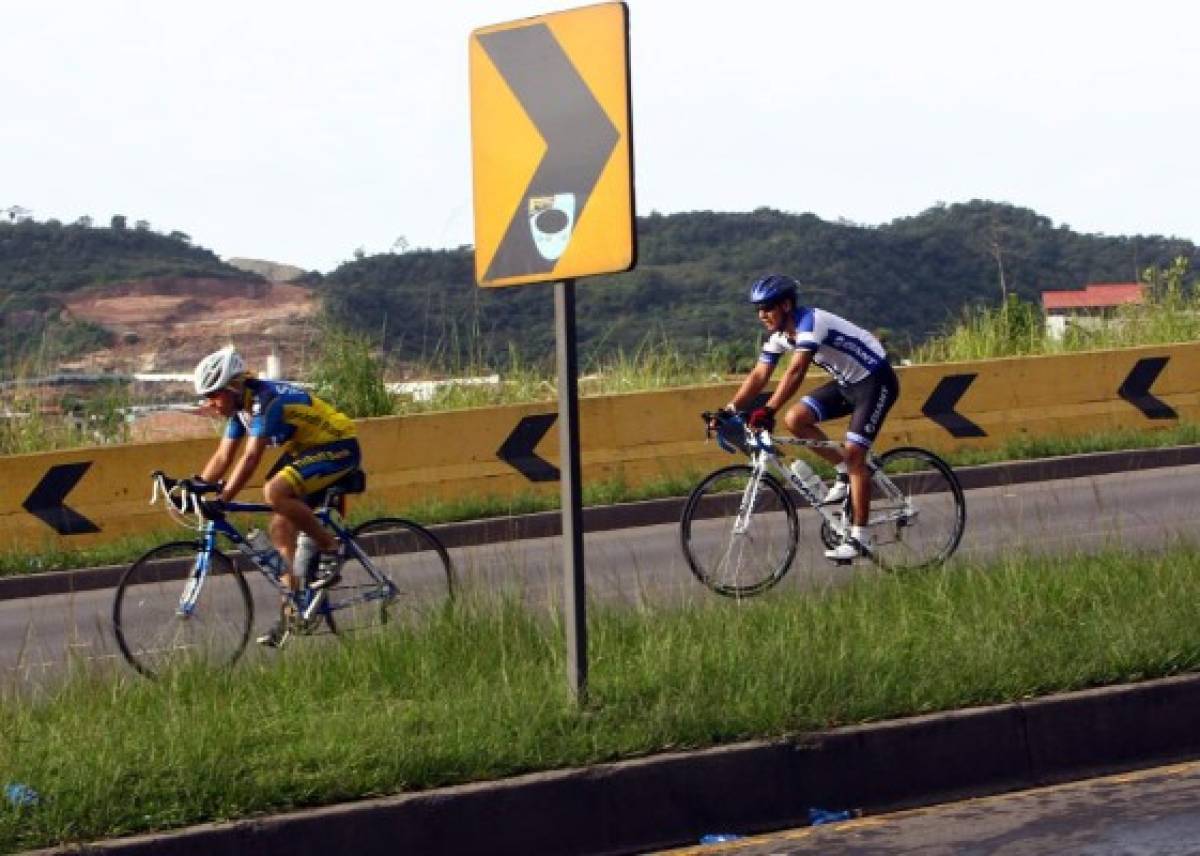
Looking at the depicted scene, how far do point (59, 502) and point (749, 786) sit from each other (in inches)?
446

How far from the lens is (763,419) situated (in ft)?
40.4

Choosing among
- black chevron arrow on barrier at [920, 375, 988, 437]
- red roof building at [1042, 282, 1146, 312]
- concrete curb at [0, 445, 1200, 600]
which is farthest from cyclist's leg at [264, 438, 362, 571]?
red roof building at [1042, 282, 1146, 312]

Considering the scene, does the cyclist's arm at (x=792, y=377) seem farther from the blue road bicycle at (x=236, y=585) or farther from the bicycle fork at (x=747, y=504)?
the blue road bicycle at (x=236, y=585)

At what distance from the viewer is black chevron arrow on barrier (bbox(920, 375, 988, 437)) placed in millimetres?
19562

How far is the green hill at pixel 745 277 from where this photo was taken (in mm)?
24578

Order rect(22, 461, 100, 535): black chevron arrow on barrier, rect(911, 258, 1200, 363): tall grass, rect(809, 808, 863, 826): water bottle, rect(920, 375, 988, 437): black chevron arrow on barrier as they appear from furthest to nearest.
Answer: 1. rect(911, 258, 1200, 363): tall grass
2. rect(920, 375, 988, 437): black chevron arrow on barrier
3. rect(22, 461, 100, 535): black chevron arrow on barrier
4. rect(809, 808, 863, 826): water bottle

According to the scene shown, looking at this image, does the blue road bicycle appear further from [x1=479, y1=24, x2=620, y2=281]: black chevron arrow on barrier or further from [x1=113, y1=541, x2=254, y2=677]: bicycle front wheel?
[x1=479, y1=24, x2=620, y2=281]: black chevron arrow on barrier

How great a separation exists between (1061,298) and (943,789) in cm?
2819

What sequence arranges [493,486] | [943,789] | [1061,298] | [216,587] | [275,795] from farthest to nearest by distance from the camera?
[1061,298], [493,486], [216,587], [943,789], [275,795]

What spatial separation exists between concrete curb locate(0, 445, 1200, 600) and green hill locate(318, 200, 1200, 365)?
4.39m

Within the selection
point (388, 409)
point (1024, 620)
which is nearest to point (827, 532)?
point (1024, 620)

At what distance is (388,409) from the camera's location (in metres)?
19.7

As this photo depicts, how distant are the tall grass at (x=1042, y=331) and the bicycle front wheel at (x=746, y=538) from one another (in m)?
10.4

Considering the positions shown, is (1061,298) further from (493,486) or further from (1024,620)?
(1024,620)
